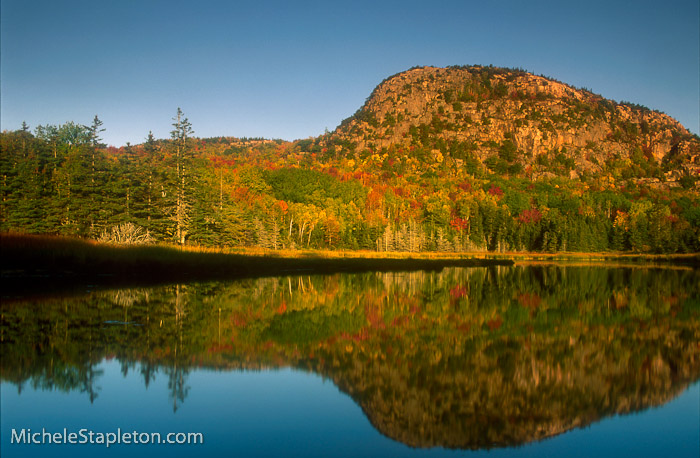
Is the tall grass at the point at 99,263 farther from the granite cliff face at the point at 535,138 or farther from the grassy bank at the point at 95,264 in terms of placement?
the granite cliff face at the point at 535,138

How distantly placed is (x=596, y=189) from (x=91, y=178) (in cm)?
15352

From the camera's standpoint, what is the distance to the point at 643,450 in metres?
6.29

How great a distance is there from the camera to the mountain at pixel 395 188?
42.9 m

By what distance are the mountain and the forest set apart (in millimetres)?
292

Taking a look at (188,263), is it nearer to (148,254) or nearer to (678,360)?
(148,254)

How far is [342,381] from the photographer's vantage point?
860 cm

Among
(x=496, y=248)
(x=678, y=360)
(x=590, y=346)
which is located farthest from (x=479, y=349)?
(x=496, y=248)

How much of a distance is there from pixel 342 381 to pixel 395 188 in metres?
127

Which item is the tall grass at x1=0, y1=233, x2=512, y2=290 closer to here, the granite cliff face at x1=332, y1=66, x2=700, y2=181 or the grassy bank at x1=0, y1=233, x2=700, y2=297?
the grassy bank at x1=0, y1=233, x2=700, y2=297

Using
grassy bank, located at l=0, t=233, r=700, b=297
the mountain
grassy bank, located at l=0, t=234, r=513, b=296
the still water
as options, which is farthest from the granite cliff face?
the still water

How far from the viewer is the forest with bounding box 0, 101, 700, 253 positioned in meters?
42.1

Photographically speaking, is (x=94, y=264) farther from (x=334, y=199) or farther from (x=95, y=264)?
(x=334, y=199)

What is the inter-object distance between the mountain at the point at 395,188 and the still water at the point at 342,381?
944 inches

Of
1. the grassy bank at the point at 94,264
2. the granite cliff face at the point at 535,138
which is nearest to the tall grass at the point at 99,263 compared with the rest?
the grassy bank at the point at 94,264
